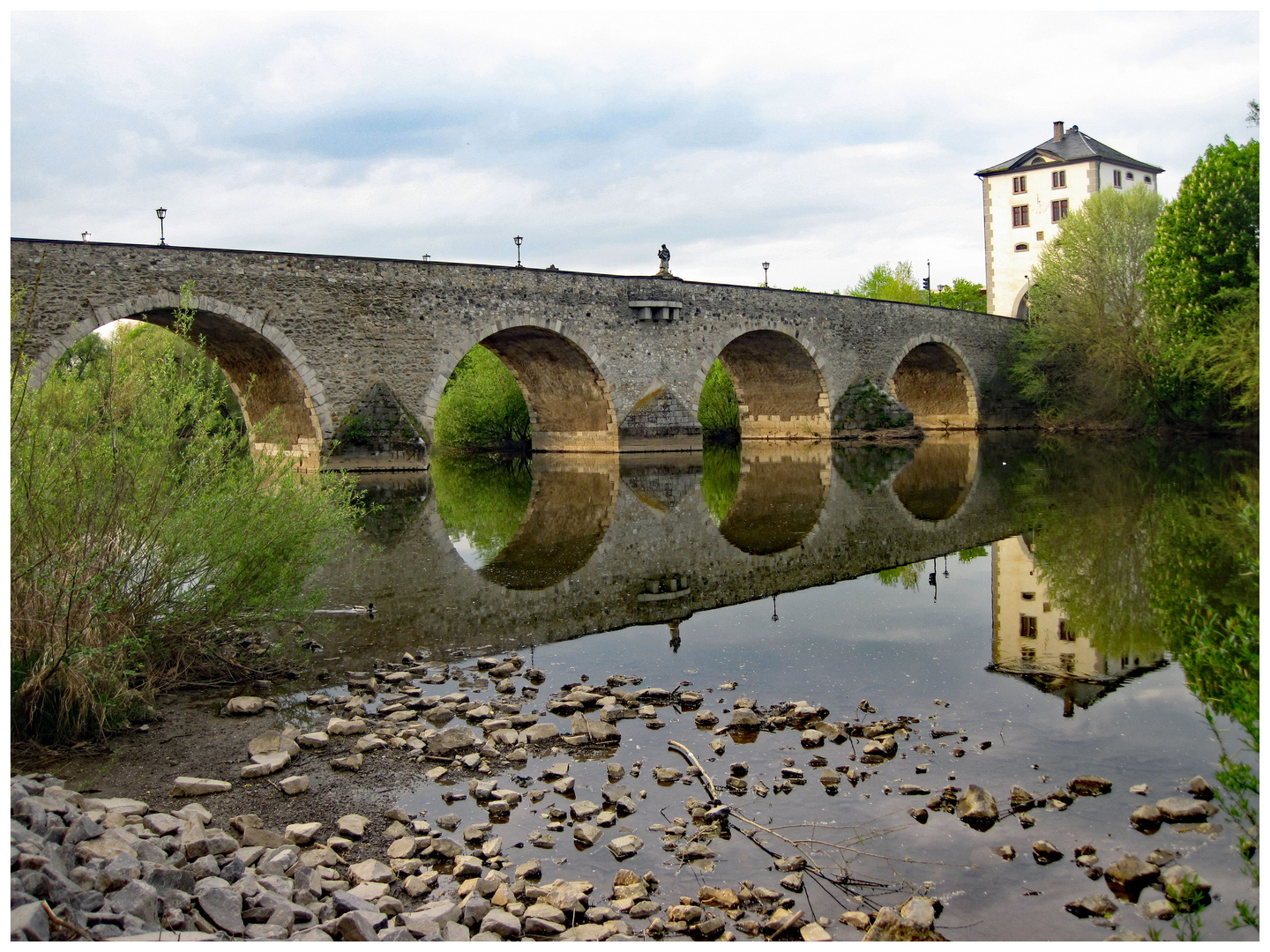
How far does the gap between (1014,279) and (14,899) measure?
162 ft

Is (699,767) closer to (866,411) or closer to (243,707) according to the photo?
(243,707)

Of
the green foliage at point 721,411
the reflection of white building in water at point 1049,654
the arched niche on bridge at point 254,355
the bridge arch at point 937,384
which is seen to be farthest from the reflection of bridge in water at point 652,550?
the bridge arch at point 937,384

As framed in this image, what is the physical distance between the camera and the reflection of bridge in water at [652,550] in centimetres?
787

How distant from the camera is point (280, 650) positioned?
6.53m

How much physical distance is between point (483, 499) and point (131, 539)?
39.2 ft

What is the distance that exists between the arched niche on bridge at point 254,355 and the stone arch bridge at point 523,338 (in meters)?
0.04

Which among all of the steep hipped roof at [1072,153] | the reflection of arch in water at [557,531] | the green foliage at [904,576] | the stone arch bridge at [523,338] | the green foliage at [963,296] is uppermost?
the steep hipped roof at [1072,153]

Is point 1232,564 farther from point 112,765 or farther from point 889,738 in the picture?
point 112,765

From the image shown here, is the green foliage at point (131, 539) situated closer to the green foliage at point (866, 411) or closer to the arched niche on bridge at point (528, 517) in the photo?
the arched niche on bridge at point (528, 517)

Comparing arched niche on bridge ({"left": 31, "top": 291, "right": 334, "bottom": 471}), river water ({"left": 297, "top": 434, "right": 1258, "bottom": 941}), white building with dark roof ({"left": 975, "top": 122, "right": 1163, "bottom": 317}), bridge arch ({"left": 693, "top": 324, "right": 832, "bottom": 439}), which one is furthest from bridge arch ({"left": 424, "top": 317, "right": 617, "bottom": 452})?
white building with dark roof ({"left": 975, "top": 122, "right": 1163, "bottom": 317})

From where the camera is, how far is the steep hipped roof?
44625 mm

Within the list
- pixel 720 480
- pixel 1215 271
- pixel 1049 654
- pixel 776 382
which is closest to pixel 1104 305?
pixel 1215 271

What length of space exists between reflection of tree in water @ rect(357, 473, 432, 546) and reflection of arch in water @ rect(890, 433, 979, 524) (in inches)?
266

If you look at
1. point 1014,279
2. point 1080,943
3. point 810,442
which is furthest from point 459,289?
point 1014,279
